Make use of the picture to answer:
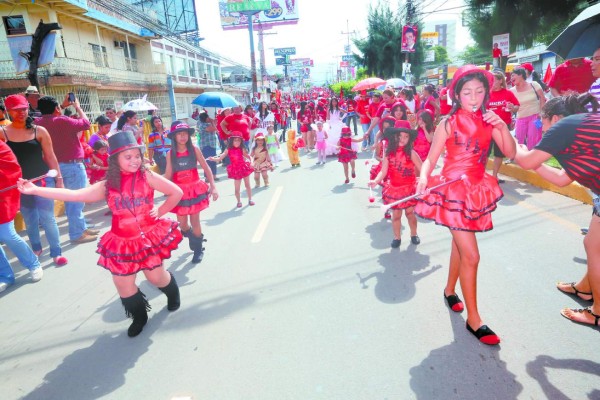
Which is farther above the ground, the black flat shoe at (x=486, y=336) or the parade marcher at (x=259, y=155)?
the parade marcher at (x=259, y=155)

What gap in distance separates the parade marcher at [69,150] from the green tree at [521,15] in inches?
652

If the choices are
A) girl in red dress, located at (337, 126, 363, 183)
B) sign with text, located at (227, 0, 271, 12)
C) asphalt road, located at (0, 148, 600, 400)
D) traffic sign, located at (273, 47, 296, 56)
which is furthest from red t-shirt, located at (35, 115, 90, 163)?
traffic sign, located at (273, 47, 296, 56)

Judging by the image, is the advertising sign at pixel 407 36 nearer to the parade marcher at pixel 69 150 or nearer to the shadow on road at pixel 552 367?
the parade marcher at pixel 69 150

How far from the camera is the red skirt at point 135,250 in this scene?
3.17 meters

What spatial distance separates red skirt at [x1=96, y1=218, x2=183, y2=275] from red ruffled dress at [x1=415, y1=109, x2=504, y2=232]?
7.64 feet

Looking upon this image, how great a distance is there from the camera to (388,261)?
449 cm

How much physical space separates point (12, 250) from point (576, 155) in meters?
5.66

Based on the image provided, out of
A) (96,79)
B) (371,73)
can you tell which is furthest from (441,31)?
(96,79)

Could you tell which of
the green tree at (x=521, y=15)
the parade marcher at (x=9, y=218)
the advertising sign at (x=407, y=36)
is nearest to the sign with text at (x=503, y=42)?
the green tree at (x=521, y=15)

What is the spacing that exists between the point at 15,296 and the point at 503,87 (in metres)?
8.05

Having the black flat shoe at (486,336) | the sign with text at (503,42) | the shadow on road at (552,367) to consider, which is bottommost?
the shadow on road at (552,367)

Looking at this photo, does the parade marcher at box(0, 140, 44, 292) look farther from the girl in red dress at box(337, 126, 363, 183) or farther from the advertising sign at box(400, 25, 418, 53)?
the advertising sign at box(400, 25, 418, 53)

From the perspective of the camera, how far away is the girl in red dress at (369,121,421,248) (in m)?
4.90

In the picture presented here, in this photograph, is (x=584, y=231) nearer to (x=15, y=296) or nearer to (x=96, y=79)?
(x=15, y=296)
